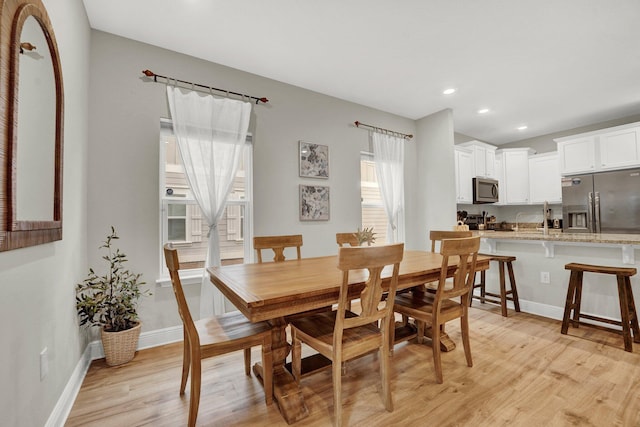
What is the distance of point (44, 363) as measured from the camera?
1.36m

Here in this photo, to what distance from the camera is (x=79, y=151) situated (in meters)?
2.08

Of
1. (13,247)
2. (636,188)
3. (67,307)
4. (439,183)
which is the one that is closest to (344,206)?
(439,183)

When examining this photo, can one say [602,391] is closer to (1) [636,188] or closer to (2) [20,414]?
(2) [20,414]

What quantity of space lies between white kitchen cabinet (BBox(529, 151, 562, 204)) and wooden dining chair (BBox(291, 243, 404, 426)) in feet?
16.4

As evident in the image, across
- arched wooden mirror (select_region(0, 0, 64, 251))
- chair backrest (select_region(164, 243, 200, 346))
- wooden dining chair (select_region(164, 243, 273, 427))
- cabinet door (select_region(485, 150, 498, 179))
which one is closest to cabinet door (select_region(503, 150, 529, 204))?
cabinet door (select_region(485, 150, 498, 179))

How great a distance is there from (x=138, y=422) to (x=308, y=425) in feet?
3.18

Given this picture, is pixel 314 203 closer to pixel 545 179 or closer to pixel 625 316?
pixel 625 316

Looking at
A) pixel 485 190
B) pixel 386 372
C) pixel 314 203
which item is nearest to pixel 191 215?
pixel 314 203

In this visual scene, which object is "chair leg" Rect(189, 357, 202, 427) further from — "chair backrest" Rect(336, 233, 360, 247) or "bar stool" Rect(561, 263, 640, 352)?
"bar stool" Rect(561, 263, 640, 352)

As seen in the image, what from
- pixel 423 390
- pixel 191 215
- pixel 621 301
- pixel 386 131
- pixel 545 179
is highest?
pixel 386 131

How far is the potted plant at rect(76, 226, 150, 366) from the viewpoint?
2082mm

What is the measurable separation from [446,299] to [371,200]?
2281mm

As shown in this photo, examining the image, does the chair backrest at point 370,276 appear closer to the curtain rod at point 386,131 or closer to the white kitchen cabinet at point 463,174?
the curtain rod at point 386,131

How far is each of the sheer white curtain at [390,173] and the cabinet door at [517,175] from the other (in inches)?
102
